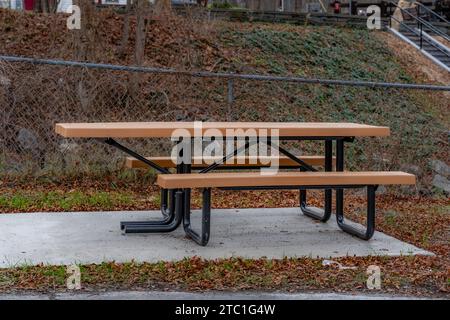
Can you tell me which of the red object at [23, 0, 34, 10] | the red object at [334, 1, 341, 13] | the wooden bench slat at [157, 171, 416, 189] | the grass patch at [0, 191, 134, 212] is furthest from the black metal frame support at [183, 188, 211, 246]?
the red object at [334, 1, 341, 13]

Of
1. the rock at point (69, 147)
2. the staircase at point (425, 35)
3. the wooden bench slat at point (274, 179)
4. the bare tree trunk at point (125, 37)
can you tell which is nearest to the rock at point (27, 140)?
the rock at point (69, 147)

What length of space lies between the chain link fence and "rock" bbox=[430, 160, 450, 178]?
0.66 feet

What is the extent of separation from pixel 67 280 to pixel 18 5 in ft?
63.2

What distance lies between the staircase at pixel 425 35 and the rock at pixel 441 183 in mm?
12407

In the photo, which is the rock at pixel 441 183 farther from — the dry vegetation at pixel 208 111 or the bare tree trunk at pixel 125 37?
the bare tree trunk at pixel 125 37

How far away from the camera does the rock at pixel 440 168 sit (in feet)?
46.2

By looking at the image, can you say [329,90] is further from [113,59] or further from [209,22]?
[113,59]

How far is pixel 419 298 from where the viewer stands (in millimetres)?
5988

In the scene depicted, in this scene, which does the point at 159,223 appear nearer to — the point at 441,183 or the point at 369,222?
the point at 369,222

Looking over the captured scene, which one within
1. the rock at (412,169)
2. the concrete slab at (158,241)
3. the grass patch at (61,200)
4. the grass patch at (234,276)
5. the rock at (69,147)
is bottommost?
the rock at (412,169)

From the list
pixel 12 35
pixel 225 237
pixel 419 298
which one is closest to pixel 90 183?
pixel 225 237

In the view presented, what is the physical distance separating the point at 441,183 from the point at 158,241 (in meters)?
7.26

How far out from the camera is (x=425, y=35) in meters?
28.5

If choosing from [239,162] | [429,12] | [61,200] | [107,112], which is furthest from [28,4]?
[239,162]
